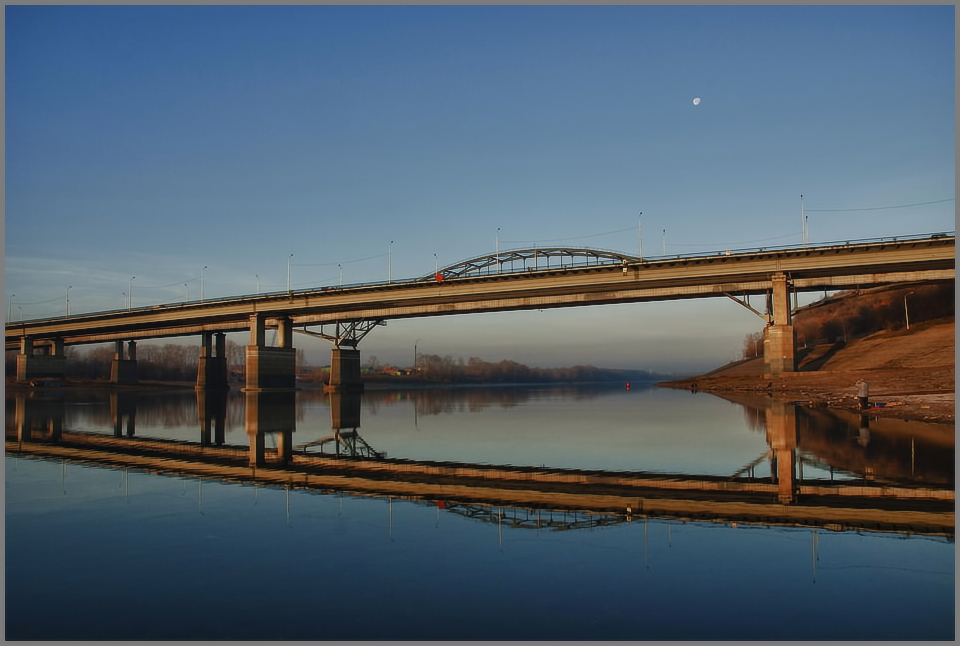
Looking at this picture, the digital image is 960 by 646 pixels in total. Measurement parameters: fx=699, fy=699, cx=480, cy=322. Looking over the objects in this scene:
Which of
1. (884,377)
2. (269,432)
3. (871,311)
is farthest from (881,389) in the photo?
(871,311)

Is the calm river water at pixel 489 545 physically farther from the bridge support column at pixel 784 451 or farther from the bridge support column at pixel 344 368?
the bridge support column at pixel 344 368

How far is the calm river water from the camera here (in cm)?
838

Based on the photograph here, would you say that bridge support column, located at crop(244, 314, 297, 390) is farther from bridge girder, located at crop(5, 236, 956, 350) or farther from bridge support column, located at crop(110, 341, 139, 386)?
bridge support column, located at crop(110, 341, 139, 386)

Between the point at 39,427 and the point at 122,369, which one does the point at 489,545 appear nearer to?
the point at 39,427

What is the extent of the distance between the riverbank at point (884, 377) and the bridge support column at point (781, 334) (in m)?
1.51

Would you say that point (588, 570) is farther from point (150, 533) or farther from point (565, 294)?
point (565, 294)

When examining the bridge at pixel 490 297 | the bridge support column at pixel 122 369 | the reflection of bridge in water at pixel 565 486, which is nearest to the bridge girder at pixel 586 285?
the bridge at pixel 490 297

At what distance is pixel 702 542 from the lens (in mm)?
12195

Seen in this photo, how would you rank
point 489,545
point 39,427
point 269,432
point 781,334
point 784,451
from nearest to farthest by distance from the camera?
1. point 489,545
2. point 784,451
3. point 269,432
4. point 39,427
5. point 781,334

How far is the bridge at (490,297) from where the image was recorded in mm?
76000

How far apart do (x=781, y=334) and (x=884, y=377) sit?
12.3m

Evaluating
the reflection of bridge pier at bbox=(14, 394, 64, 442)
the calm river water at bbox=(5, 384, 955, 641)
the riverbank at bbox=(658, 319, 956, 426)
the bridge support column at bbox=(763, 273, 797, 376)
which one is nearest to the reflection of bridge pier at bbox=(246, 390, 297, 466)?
the calm river water at bbox=(5, 384, 955, 641)

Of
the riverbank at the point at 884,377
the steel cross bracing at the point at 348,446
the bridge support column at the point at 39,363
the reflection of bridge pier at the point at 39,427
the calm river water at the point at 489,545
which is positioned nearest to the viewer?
the calm river water at the point at 489,545

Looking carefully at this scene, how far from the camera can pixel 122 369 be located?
146 metres
